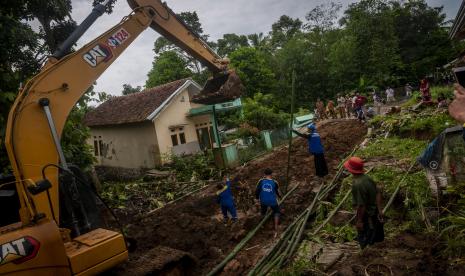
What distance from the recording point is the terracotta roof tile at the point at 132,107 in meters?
18.6

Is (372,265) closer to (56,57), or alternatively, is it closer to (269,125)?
(56,57)

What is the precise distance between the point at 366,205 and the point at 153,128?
14.4 meters

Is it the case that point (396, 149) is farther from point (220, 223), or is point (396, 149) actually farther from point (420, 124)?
point (220, 223)

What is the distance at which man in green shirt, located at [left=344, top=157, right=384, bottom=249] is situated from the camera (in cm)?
517

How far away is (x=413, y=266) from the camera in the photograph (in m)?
4.38

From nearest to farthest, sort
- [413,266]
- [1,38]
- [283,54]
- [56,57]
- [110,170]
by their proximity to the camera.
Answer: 1. [413,266]
2. [56,57]
3. [1,38]
4. [110,170]
5. [283,54]

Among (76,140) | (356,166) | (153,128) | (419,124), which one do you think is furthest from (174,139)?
(356,166)

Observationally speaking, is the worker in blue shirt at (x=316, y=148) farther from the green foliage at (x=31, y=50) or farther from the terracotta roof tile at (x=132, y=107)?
the terracotta roof tile at (x=132, y=107)

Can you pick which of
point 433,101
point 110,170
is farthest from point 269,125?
point 110,170

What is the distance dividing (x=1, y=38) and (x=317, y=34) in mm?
31438

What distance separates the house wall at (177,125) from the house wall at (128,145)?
17.1 inches

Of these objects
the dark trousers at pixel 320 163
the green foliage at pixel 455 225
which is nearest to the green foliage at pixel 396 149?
the dark trousers at pixel 320 163

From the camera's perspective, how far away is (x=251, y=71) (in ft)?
102

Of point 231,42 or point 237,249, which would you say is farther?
point 231,42
